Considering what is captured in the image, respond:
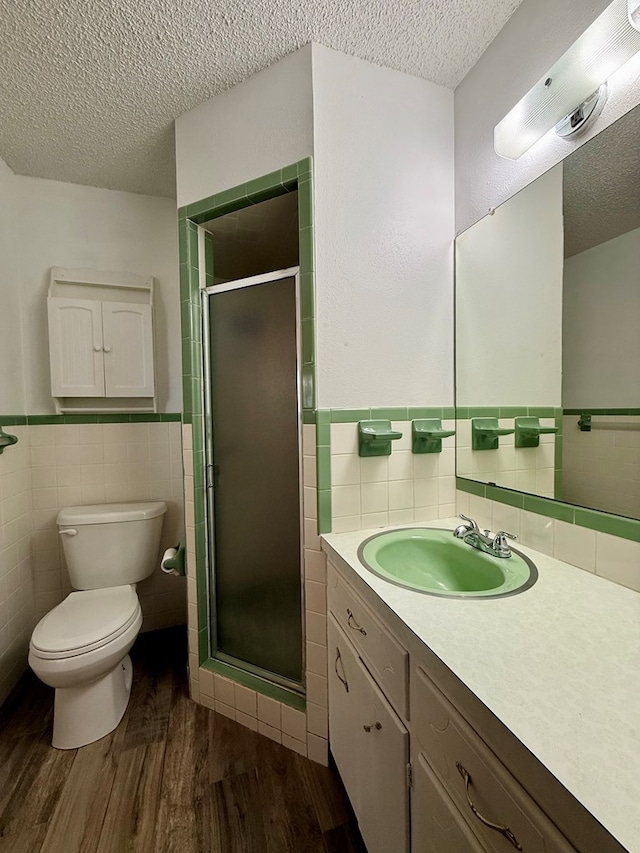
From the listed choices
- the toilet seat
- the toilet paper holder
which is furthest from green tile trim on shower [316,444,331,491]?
the toilet seat

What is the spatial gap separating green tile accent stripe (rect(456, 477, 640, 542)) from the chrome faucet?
121mm

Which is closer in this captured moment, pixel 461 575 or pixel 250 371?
pixel 461 575

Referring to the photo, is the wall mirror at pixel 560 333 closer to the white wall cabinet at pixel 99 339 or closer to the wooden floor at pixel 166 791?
the wooden floor at pixel 166 791

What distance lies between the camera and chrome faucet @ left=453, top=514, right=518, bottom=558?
3.43ft

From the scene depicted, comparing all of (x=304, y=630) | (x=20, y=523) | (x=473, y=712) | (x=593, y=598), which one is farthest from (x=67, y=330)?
(x=593, y=598)

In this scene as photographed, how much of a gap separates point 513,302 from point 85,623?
6.64 feet

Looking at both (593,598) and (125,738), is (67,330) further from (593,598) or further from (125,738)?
(593,598)

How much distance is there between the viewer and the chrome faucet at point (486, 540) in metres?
1.05

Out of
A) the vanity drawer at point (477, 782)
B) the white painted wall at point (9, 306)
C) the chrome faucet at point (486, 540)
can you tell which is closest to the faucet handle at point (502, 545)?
the chrome faucet at point (486, 540)

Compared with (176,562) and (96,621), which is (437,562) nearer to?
(176,562)

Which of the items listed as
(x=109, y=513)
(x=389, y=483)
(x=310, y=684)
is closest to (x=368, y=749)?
(x=310, y=684)

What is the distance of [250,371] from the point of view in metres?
1.48

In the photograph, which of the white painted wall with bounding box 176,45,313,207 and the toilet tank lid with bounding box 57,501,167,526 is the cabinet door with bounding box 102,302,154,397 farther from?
the white painted wall with bounding box 176,45,313,207

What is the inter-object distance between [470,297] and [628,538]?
0.93 m
